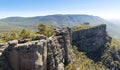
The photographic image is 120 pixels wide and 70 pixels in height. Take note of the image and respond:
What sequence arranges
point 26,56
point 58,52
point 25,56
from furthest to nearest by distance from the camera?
1. point 58,52
2. point 25,56
3. point 26,56

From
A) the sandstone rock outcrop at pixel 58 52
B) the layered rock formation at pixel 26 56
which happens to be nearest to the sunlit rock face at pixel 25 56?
the layered rock formation at pixel 26 56

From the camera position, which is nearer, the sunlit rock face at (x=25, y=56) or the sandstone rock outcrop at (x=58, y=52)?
the sunlit rock face at (x=25, y=56)

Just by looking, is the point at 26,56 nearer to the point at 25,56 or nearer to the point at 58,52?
the point at 25,56

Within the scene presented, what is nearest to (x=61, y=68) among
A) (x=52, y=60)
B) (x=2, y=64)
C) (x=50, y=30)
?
(x=52, y=60)

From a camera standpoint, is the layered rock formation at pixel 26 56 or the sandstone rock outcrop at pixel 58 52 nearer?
the layered rock formation at pixel 26 56

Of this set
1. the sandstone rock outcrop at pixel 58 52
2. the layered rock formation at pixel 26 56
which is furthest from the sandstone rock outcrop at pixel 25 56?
the sandstone rock outcrop at pixel 58 52

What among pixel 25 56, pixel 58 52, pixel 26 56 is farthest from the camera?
pixel 58 52

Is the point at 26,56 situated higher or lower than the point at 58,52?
higher

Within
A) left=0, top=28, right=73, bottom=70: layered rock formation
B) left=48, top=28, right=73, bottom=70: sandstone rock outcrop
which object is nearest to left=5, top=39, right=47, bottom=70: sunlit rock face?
left=0, top=28, right=73, bottom=70: layered rock formation

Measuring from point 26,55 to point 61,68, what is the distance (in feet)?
105

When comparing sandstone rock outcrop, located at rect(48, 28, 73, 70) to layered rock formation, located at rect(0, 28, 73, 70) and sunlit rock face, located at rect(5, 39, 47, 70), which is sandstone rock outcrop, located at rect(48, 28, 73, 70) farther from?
sunlit rock face, located at rect(5, 39, 47, 70)

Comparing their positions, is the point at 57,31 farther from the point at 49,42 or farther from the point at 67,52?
the point at 49,42

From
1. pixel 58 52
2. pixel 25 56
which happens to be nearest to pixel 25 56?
pixel 25 56

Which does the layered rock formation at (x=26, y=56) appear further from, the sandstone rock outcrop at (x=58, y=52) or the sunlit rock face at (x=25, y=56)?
the sandstone rock outcrop at (x=58, y=52)
